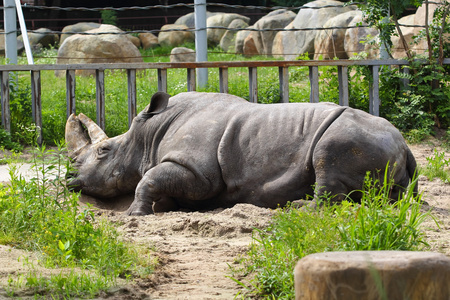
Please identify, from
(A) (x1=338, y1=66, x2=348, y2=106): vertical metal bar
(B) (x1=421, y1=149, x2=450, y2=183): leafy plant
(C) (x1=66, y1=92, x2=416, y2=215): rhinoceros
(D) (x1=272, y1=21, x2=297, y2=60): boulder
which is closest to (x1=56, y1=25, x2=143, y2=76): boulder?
(D) (x1=272, y1=21, x2=297, y2=60): boulder

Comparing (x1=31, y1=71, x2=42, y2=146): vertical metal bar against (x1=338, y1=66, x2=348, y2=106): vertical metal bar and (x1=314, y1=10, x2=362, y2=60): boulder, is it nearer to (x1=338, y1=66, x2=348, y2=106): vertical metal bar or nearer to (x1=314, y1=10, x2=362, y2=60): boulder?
(x1=338, y1=66, x2=348, y2=106): vertical metal bar

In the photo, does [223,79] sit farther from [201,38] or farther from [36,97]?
[36,97]

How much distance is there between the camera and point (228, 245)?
14.3ft

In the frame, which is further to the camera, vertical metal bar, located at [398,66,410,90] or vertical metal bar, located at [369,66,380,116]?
vertical metal bar, located at [398,66,410,90]

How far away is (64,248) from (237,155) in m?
2.41

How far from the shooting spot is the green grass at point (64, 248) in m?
3.22

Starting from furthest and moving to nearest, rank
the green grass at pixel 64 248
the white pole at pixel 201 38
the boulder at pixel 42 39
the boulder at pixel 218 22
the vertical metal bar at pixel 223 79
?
the boulder at pixel 218 22, the boulder at pixel 42 39, the white pole at pixel 201 38, the vertical metal bar at pixel 223 79, the green grass at pixel 64 248

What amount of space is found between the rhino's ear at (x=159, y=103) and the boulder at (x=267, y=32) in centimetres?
1520

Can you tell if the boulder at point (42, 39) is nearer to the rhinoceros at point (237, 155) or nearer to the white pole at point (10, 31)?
the white pole at point (10, 31)

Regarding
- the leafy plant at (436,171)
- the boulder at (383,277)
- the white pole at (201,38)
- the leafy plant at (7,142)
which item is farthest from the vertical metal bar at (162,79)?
the boulder at (383,277)

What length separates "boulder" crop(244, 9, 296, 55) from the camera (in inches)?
841

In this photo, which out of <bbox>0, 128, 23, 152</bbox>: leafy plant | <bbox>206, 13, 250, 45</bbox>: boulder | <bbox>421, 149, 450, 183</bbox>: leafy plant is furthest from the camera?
<bbox>206, 13, 250, 45</bbox>: boulder

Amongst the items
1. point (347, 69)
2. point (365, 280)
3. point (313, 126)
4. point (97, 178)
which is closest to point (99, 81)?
point (97, 178)

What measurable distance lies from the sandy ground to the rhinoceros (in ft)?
0.97
